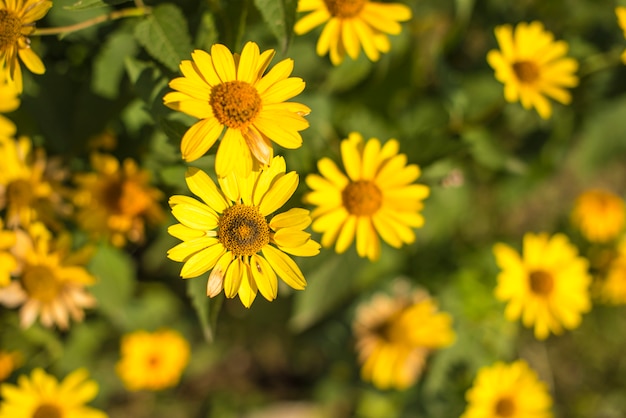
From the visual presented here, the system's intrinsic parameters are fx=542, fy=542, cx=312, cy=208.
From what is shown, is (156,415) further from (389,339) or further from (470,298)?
(470,298)

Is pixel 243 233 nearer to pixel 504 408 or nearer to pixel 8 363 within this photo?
pixel 8 363

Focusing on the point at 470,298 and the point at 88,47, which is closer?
the point at 88,47

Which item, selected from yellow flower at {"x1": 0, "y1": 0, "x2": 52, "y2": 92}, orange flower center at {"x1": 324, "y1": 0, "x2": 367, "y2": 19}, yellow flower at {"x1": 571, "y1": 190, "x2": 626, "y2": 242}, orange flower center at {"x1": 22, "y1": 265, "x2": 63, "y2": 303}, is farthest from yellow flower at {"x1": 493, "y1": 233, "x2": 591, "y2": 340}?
yellow flower at {"x1": 0, "y1": 0, "x2": 52, "y2": 92}

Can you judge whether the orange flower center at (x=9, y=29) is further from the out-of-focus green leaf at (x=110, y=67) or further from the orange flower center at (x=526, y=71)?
the orange flower center at (x=526, y=71)

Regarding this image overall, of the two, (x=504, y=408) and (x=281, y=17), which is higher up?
(x=281, y=17)

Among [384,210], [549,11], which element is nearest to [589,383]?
[549,11]

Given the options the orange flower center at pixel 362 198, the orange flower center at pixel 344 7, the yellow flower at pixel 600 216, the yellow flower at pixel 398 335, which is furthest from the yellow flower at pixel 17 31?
the yellow flower at pixel 600 216

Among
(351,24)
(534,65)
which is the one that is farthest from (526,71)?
(351,24)
